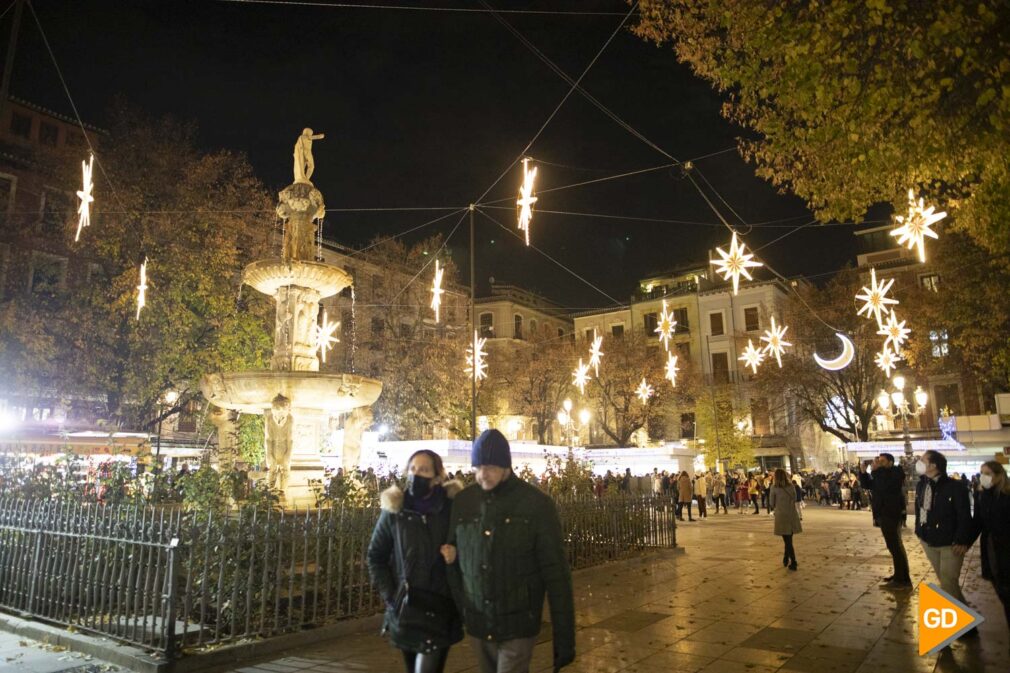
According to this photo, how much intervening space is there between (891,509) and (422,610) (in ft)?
27.1

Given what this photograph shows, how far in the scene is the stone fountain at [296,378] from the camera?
12.2m

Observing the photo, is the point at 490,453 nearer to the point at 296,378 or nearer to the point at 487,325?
the point at 296,378

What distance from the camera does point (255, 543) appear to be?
6512 millimetres

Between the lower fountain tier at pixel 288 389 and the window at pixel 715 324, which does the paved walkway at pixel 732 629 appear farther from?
the window at pixel 715 324

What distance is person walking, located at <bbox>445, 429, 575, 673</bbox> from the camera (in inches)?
138

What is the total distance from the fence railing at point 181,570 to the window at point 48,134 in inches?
1357

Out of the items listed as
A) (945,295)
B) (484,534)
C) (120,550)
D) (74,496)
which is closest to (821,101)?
(484,534)

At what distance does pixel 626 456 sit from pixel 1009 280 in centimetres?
1998

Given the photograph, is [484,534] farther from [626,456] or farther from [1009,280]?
[626,456]

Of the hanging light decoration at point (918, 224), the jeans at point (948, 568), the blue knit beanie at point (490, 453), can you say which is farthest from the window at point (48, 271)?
the jeans at point (948, 568)

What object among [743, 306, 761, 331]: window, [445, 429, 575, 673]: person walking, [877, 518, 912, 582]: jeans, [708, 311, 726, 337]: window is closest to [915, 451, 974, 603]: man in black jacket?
[877, 518, 912, 582]: jeans

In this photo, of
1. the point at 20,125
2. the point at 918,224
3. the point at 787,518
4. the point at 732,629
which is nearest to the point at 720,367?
the point at 787,518

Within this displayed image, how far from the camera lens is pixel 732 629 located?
7043 mm

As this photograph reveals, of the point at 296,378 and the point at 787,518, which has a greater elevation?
the point at 296,378
